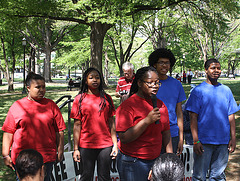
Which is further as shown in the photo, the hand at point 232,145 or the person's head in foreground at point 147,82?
the hand at point 232,145

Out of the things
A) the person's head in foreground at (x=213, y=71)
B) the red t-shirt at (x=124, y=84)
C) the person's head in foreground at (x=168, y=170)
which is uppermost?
the person's head in foreground at (x=213, y=71)

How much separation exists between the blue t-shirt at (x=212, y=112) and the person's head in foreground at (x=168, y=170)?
1596 millimetres

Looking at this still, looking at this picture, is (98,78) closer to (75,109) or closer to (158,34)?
(75,109)

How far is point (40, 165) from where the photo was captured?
229 centimetres

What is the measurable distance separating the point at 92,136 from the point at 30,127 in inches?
30.5

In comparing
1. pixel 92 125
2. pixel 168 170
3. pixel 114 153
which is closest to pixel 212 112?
pixel 114 153

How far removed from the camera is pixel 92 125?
10.8 feet

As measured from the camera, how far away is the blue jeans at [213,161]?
131 inches

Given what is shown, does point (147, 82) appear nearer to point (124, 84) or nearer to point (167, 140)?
point (167, 140)

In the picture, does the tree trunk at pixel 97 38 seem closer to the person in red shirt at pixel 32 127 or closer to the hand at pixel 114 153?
the hand at pixel 114 153

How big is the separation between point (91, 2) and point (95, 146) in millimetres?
10853

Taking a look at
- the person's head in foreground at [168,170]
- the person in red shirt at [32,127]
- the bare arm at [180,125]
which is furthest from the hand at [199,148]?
the person in red shirt at [32,127]

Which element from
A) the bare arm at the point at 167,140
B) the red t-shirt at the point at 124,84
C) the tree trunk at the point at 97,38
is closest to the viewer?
the bare arm at the point at 167,140

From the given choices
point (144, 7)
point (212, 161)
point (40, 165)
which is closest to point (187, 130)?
point (212, 161)
